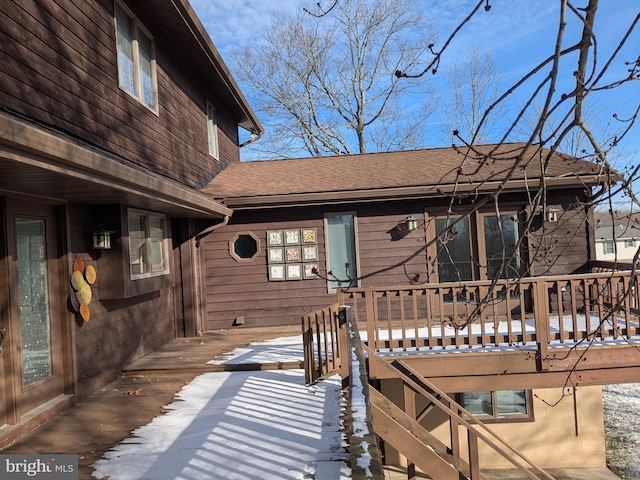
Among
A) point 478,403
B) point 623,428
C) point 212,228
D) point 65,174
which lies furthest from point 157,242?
point 623,428

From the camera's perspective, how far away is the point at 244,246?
26.8 feet

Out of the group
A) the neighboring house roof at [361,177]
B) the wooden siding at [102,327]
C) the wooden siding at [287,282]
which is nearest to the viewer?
the wooden siding at [102,327]

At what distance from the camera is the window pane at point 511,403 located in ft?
22.7

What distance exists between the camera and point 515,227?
25.4 feet

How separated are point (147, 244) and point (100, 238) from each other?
1090mm

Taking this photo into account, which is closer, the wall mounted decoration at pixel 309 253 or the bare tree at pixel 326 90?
the wall mounted decoration at pixel 309 253

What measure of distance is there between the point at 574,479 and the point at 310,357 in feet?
15.2

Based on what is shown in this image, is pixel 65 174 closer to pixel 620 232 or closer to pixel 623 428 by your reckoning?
pixel 620 232

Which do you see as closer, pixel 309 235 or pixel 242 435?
pixel 242 435

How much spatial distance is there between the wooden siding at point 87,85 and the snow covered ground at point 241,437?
9.18ft

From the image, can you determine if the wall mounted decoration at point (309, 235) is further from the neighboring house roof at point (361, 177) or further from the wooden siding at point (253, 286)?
the neighboring house roof at point (361, 177)

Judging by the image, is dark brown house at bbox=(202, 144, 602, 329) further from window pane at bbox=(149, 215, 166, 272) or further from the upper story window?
the upper story window

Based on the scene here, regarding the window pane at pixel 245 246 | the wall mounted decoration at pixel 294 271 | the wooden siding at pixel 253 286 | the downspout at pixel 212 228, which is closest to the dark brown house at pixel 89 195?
the downspout at pixel 212 228

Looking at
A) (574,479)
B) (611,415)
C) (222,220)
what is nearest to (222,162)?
(222,220)
